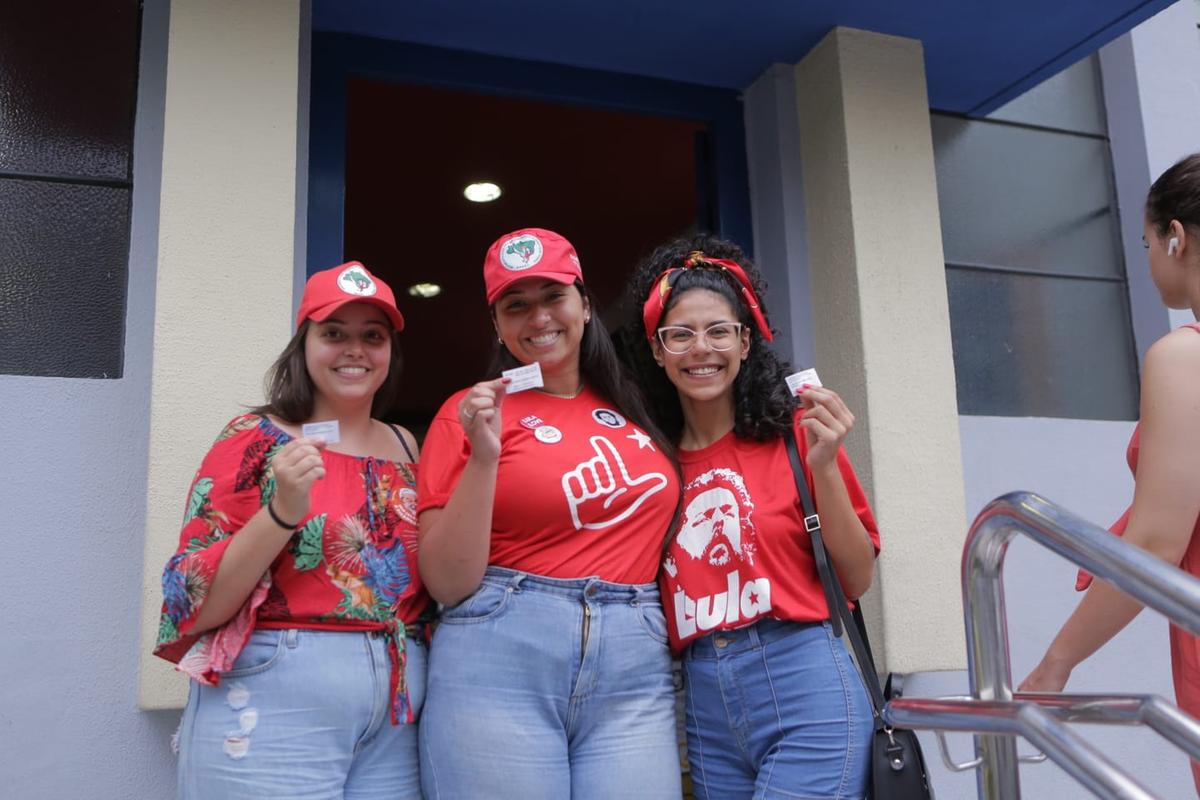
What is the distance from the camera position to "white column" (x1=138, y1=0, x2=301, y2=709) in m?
2.80

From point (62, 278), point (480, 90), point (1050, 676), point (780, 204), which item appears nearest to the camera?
point (1050, 676)

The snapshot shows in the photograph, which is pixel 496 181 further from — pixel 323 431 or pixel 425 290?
pixel 323 431

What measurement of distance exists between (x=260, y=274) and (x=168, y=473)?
0.61 metres

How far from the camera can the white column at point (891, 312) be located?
3.49 metres

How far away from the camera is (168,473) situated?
280cm

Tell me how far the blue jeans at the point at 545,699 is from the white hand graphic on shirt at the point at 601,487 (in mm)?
150

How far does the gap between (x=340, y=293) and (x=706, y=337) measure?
872 mm

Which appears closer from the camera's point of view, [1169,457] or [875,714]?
[1169,457]

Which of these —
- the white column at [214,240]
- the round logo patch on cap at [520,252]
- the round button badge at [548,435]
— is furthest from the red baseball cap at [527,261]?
the white column at [214,240]

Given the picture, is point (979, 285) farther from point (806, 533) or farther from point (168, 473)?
point (168, 473)

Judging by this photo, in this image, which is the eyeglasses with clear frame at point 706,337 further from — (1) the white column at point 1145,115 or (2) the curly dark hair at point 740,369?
(1) the white column at point 1145,115

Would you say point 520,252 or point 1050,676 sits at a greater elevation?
point 520,252

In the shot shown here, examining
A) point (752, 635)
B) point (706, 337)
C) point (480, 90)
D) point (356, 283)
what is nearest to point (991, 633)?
point (752, 635)

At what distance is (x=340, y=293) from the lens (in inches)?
93.3
